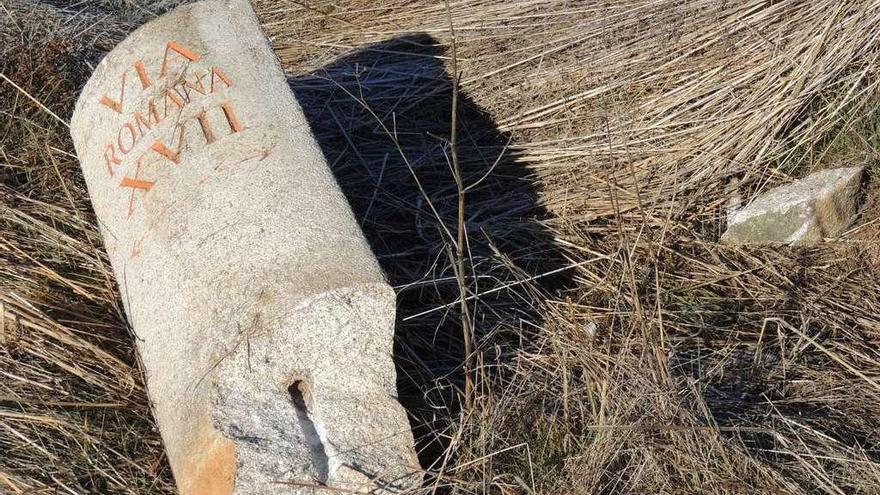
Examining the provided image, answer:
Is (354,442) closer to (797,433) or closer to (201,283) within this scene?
(201,283)

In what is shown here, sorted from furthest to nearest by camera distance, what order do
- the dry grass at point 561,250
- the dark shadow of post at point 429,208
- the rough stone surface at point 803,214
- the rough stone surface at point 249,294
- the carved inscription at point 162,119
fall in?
the rough stone surface at point 803,214 < the dark shadow of post at point 429,208 < the carved inscription at point 162,119 < the dry grass at point 561,250 < the rough stone surface at point 249,294

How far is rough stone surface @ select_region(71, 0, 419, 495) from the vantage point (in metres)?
2.64

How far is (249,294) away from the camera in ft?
8.94

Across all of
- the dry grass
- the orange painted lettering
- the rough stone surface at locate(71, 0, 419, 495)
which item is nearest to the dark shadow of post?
the dry grass

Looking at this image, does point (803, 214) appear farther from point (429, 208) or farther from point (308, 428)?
point (308, 428)

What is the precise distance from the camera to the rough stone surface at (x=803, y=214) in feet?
12.3

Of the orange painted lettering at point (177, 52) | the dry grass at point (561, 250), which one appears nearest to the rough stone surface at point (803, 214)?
the dry grass at point (561, 250)

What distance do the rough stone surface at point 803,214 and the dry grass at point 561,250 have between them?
0.22 ft

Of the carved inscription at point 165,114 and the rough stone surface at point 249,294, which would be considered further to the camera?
the carved inscription at point 165,114

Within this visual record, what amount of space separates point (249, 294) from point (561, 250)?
1390 millimetres

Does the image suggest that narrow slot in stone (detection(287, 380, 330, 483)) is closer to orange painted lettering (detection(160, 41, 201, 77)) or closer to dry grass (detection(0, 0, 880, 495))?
dry grass (detection(0, 0, 880, 495))

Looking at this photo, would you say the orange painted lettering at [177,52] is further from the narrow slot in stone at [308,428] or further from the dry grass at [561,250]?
the narrow slot in stone at [308,428]

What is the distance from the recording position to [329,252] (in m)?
2.77

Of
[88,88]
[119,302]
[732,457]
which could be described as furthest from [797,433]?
[88,88]
